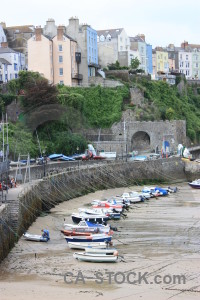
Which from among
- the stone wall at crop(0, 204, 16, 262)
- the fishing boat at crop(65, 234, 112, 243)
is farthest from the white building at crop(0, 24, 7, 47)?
the fishing boat at crop(65, 234, 112, 243)

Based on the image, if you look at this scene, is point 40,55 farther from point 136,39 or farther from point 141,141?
point 136,39

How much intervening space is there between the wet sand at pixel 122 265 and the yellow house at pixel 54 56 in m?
31.9

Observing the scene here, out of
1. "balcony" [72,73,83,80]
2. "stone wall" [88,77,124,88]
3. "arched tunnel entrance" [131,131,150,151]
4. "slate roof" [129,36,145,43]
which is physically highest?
"slate roof" [129,36,145,43]

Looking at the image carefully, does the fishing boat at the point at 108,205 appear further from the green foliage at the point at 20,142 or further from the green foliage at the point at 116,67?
the green foliage at the point at 116,67

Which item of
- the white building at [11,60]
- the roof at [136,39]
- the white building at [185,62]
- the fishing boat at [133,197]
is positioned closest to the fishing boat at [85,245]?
the fishing boat at [133,197]

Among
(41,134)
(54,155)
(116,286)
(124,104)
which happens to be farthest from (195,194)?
(116,286)

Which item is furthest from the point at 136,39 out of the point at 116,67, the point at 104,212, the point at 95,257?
the point at 95,257

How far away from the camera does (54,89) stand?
5478 cm

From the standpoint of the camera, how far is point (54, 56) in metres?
63.8

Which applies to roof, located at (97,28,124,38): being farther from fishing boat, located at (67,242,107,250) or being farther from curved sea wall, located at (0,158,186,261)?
fishing boat, located at (67,242,107,250)

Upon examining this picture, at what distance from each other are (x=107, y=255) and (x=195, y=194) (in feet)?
72.8

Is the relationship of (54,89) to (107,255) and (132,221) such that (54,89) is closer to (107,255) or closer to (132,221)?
(132,221)

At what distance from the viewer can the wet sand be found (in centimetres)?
1980

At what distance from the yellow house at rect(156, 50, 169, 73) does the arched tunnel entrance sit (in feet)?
117
